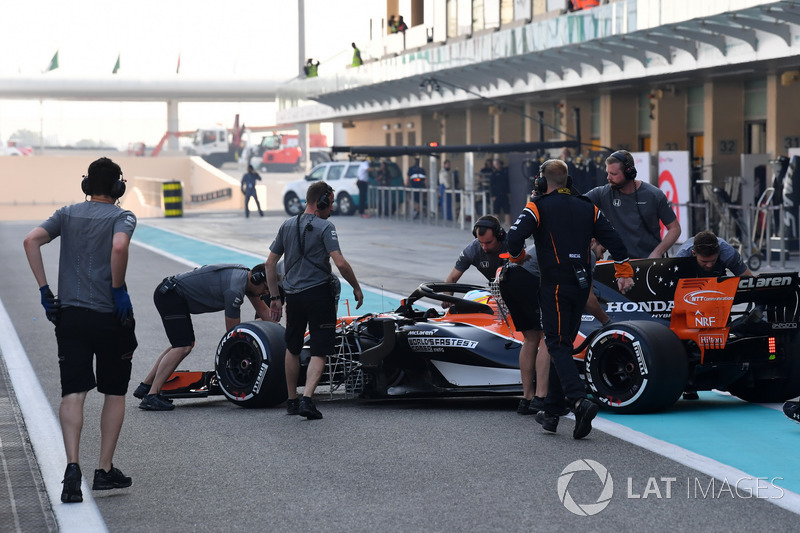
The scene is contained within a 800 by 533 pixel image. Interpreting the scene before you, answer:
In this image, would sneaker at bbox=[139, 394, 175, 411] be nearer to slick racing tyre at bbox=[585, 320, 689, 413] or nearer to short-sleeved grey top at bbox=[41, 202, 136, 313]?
short-sleeved grey top at bbox=[41, 202, 136, 313]

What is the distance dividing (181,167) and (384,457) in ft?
215

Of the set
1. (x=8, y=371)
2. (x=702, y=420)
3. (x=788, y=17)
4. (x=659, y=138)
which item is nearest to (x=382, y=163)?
(x=659, y=138)

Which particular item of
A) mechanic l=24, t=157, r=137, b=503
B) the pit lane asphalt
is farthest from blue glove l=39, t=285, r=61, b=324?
the pit lane asphalt

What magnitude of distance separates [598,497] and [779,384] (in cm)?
309

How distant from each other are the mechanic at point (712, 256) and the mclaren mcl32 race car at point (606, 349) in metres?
0.12

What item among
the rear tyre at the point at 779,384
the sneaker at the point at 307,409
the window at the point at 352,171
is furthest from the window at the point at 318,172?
the sneaker at the point at 307,409

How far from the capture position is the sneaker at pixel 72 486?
6359 millimetres

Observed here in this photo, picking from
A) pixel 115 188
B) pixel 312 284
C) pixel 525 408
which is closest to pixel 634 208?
pixel 525 408

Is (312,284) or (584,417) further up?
(312,284)

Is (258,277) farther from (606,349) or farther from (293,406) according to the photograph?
(606,349)

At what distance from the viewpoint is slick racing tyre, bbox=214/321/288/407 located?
8992 millimetres

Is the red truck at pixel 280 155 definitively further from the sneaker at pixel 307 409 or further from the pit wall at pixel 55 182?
the sneaker at pixel 307 409

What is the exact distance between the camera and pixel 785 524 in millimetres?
5707

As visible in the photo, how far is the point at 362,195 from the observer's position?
41.4 metres
